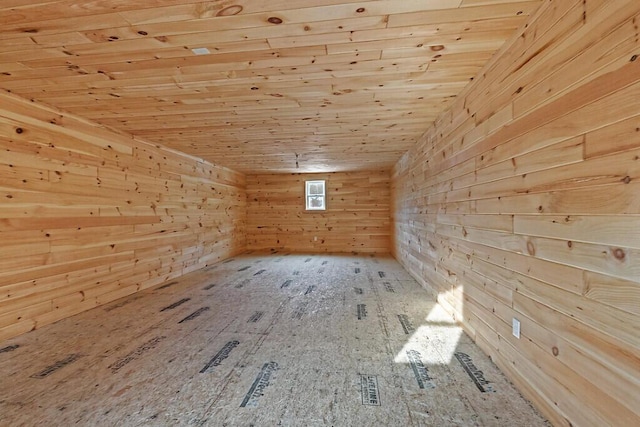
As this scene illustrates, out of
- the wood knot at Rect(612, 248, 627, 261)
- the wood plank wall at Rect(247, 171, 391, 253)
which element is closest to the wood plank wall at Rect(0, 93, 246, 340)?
the wood plank wall at Rect(247, 171, 391, 253)

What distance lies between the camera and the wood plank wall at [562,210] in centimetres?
99

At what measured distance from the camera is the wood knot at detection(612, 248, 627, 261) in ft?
3.23

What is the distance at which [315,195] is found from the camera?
7.31m

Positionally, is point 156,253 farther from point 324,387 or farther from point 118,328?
point 324,387

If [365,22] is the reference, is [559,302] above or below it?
below

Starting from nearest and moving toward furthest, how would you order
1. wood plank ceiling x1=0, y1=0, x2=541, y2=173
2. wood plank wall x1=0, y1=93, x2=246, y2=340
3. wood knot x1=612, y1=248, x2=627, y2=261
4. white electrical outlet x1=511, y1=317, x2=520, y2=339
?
1. wood knot x1=612, y1=248, x2=627, y2=261
2. wood plank ceiling x1=0, y1=0, x2=541, y2=173
3. white electrical outlet x1=511, y1=317, x2=520, y2=339
4. wood plank wall x1=0, y1=93, x2=246, y2=340

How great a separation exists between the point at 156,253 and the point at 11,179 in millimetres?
1911

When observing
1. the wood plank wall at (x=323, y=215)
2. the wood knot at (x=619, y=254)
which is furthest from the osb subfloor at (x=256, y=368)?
the wood plank wall at (x=323, y=215)

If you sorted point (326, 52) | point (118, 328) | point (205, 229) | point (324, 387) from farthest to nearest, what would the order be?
1. point (205, 229)
2. point (118, 328)
3. point (326, 52)
4. point (324, 387)

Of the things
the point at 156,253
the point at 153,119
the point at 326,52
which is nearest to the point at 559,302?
the point at 326,52

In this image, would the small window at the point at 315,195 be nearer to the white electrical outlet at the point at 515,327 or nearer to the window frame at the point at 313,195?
the window frame at the point at 313,195

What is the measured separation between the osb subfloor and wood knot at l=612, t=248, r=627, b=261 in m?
0.92

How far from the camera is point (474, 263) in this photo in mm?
2141

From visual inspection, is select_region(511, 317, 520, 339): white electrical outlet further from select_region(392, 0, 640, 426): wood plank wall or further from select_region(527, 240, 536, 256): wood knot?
select_region(527, 240, 536, 256): wood knot
